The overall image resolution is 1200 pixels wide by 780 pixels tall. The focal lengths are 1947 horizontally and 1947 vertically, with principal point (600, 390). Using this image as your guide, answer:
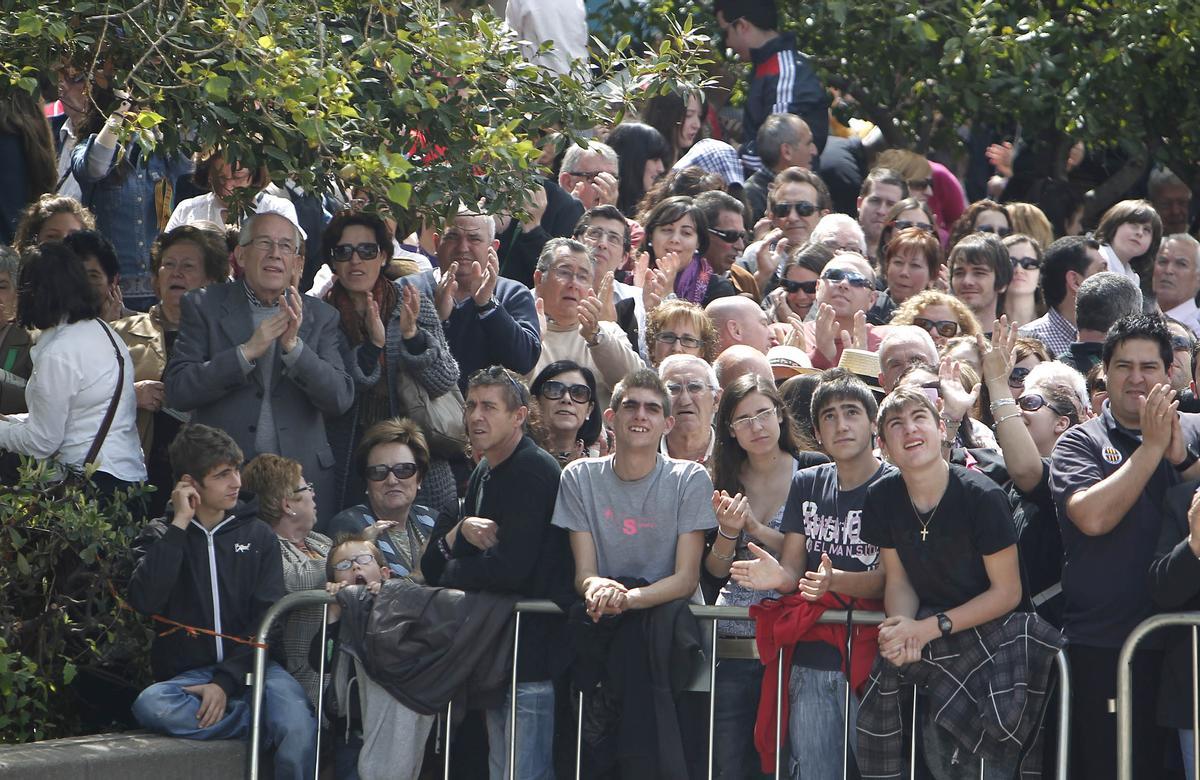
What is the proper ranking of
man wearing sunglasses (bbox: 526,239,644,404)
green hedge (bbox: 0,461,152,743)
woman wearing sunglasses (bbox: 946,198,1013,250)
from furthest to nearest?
woman wearing sunglasses (bbox: 946,198,1013,250) → man wearing sunglasses (bbox: 526,239,644,404) → green hedge (bbox: 0,461,152,743)

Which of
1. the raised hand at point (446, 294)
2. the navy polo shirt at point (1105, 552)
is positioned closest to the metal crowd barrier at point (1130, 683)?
the navy polo shirt at point (1105, 552)

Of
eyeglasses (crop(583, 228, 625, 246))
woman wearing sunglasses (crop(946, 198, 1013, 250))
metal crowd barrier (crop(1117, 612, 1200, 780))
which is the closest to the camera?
metal crowd barrier (crop(1117, 612, 1200, 780))

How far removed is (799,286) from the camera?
10.8 meters

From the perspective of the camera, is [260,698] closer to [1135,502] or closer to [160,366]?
[160,366]

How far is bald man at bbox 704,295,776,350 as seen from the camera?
998cm

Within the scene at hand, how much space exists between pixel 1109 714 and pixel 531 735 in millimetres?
2283

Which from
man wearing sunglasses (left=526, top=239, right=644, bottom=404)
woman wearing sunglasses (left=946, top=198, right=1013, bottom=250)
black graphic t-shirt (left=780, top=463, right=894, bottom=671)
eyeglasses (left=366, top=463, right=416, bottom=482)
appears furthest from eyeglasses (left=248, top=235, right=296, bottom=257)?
woman wearing sunglasses (left=946, top=198, right=1013, bottom=250)

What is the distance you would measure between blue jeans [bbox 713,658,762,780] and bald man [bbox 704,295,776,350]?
252 cm

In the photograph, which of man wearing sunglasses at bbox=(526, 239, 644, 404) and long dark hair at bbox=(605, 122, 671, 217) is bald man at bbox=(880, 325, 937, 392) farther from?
long dark hair at bbox=(605, 122, 671, 217)

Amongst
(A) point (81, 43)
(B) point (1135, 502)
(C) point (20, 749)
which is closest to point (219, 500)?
(C) point (20, 749)

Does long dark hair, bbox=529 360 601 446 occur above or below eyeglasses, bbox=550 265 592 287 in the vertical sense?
below

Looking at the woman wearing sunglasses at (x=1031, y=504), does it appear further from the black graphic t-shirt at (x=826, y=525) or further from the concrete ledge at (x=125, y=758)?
the concrete ledge at (x=125, y=758)

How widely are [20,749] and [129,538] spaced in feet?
3.31

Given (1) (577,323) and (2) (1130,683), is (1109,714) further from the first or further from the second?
(1) (577,323)
